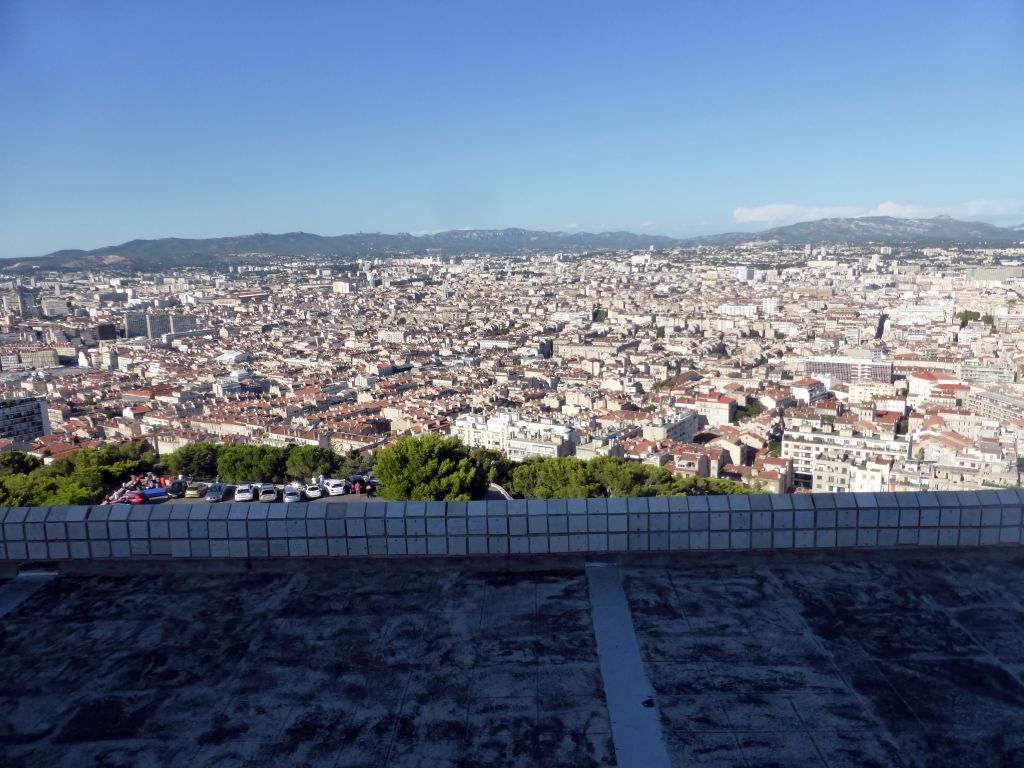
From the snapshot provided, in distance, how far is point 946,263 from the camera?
242 ft

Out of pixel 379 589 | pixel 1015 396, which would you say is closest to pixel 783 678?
pixel 379 589

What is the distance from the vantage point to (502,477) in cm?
1316

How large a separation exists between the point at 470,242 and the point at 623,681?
16372cm

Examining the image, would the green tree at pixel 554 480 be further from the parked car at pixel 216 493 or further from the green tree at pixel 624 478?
the parked car at pixel 216 493

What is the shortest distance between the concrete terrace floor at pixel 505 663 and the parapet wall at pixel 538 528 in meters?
0.06

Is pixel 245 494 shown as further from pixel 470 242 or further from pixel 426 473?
pixel 470 242

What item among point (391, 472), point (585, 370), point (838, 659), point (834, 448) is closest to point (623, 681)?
point (838, 659)

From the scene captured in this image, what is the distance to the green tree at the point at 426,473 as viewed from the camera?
411 inches

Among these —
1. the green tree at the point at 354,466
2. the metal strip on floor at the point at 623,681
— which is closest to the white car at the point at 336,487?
the green tree at the point at 354,466

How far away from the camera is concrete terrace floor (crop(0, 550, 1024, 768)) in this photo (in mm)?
1795

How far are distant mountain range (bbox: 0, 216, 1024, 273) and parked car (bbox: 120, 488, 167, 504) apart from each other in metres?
94.4

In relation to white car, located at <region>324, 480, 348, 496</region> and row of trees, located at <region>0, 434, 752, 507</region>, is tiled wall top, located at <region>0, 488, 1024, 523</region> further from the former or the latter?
white car, located at <region>324, 480, 348, 496</region>

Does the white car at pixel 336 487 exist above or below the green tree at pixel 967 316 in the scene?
above

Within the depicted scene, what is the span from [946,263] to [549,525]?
82154 millimetres
